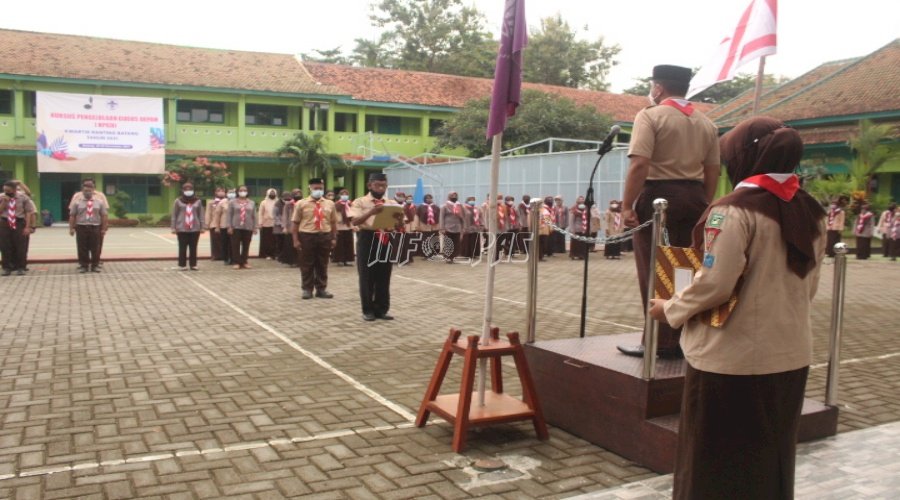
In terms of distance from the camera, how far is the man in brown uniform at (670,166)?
172 inches

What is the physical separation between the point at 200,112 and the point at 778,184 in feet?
119

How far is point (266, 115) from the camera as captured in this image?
3700 centimetres

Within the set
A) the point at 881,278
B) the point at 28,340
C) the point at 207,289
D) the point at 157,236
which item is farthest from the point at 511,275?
the point at 157,236

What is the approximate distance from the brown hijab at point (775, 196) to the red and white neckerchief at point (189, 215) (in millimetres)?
13240

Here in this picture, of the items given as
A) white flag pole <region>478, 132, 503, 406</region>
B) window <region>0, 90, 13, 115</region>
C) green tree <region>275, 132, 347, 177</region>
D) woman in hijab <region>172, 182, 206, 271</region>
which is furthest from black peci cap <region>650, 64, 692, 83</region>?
window <region>0, 90, 13, 115</region>

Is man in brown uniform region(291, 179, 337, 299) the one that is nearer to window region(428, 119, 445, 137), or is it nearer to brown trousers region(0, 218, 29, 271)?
brown trousers region(0, 218, 29, 271)

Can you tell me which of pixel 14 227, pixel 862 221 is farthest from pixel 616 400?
pixel 862 221

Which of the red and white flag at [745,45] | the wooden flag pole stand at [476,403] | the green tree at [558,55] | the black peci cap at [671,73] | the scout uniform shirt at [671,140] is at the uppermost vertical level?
the green tree at [558,55]

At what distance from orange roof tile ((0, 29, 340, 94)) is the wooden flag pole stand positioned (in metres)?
32.1

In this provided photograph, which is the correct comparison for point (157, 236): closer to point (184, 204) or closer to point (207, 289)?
point (184, 204)

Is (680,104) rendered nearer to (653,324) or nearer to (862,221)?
(653,324)

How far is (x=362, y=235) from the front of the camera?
8.71 metres

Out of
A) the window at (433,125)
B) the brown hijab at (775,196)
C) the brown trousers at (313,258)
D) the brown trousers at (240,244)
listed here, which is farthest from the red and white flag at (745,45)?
the window at (433,125)

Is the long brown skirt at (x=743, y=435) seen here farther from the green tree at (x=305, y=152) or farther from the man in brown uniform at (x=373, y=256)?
the green tree at (x=305, y=152)
